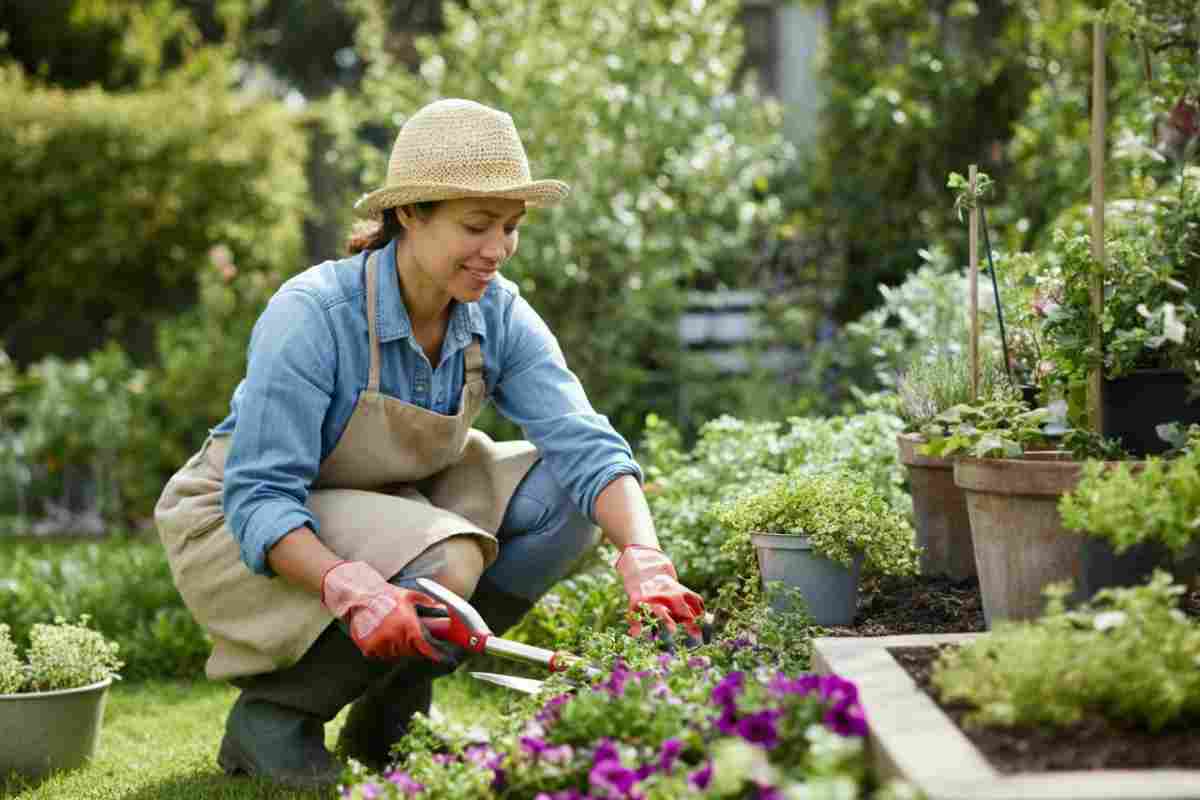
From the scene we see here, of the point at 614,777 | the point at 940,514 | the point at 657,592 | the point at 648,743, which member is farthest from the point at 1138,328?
the point at 614,777

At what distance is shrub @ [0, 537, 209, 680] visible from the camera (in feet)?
12.5

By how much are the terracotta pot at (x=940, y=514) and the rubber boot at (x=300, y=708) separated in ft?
3.86

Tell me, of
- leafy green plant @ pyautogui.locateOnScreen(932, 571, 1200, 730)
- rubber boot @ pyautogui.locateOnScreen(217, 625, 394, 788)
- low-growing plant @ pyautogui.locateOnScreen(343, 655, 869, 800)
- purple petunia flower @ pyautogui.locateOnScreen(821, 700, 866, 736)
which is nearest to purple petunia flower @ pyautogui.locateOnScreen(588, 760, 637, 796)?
low-growing plant @ pyautogui.locateOnScreen(343, 655, 869, 800)

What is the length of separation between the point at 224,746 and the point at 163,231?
5561 millimetres

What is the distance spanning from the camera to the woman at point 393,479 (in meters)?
2.59

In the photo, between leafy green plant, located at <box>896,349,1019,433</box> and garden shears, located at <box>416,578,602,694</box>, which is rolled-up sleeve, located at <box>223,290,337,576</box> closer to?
garden shears, located at <box>416,578,602,694</box>

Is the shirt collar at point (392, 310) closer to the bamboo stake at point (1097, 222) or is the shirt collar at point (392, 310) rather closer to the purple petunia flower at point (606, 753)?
the purple petunia flower at point (606, 753)

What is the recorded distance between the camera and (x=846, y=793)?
57.1 inches

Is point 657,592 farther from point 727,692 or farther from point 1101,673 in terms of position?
Result: point 1101,673

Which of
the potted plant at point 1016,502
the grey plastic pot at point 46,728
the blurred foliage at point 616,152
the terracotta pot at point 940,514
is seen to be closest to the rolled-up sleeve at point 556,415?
the terracotta pot at point 940,514

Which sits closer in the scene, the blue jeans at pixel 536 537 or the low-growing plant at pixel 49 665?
the low-growing plant at pixel 49 665

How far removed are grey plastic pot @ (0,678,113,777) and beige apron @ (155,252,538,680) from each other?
30cm

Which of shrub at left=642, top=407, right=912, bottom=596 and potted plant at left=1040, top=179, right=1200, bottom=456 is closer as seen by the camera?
potted plant at left=1040, top=179, right=1200, bottom=456

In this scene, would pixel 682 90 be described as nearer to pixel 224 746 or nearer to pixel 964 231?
pixel 964 231
